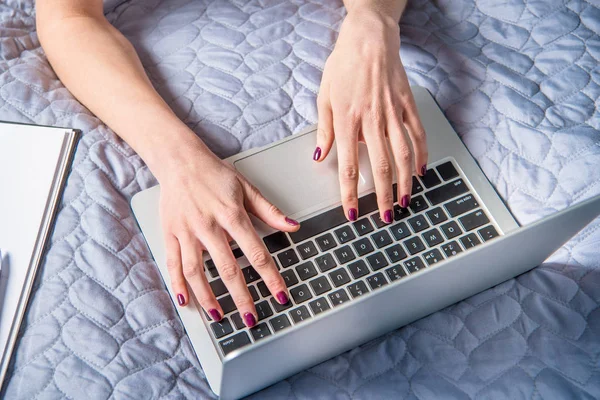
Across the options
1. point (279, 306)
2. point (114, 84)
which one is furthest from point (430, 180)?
point (114, 84)

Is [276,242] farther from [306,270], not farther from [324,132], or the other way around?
[324,132]

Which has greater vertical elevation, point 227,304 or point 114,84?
point 114,84

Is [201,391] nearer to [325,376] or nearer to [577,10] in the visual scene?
[325,376]

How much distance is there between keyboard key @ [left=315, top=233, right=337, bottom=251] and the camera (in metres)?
0.60

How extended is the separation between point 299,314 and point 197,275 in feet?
0.37

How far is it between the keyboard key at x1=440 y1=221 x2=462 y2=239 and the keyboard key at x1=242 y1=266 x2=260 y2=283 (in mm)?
211

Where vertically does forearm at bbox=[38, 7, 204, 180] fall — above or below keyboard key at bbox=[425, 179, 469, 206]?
above

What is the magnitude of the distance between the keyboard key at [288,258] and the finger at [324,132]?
0.13m

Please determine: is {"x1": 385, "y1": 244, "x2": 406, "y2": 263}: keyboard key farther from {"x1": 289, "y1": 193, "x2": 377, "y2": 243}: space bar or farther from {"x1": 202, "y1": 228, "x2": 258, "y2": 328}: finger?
{"x1": 202, "y1": 228, "x2": 258, "y2": 328}: finger

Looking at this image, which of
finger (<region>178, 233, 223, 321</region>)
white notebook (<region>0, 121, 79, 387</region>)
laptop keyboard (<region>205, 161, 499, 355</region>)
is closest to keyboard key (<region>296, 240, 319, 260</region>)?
laptop keyboard (<region>205, 161, 499, 355</region>)

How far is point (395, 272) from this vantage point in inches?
23.2

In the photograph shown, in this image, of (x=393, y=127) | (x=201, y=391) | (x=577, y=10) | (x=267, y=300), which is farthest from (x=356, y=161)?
(x=577, y=10)

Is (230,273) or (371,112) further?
(371,112)

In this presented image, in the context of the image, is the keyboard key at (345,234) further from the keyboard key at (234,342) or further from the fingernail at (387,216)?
the keyboard key at (234,342)
